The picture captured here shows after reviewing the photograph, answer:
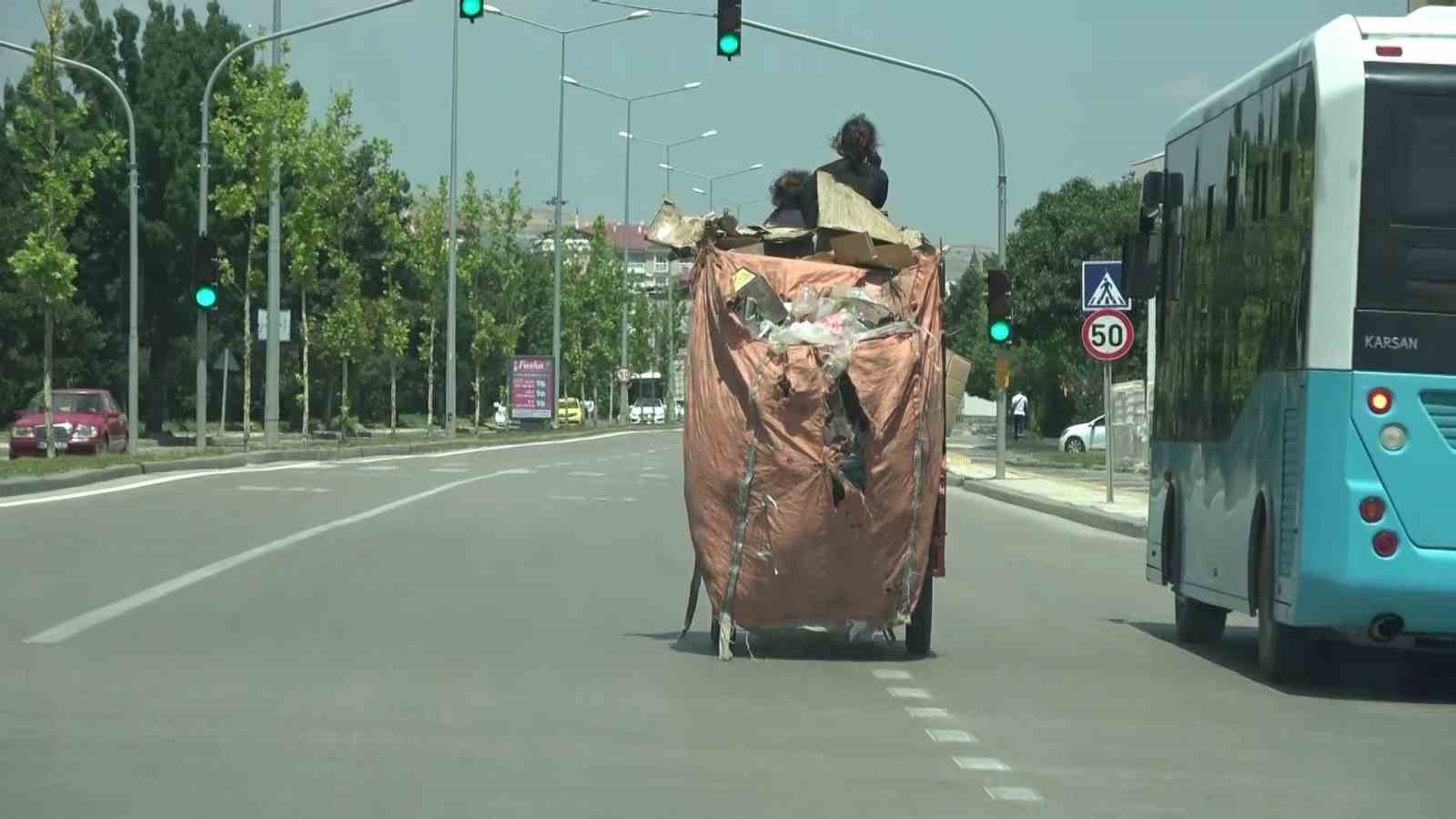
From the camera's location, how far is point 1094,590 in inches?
689

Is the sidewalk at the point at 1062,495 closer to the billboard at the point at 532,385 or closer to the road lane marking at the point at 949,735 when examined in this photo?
the road lane marking at the point at 949,735

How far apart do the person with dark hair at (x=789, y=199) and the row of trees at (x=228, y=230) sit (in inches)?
1277

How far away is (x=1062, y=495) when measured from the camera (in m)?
33.0

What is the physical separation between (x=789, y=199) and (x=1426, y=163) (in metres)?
3.53

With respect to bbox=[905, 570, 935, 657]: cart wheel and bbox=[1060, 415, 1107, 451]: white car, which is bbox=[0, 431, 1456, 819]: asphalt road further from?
bbox=[1060, 415, 1107, 451]: white car

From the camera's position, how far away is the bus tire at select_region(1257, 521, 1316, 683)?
11.1m

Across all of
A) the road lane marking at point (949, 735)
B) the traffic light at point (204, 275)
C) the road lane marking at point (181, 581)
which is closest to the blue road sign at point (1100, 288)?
the road lane marking at point (181, 581)

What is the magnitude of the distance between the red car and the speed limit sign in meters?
21.8

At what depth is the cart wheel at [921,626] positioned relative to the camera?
11.9 metres

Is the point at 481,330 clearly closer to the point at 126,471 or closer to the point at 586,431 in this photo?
the point at 586,431

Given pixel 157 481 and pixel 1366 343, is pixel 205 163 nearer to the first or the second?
pixel 157 481

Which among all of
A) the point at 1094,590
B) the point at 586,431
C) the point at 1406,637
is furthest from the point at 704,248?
the point at 586,431

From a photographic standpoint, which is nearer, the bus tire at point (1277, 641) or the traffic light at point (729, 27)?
the bus tire at point (1277, 641)

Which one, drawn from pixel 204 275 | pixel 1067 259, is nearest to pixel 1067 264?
pixel 1067 259
